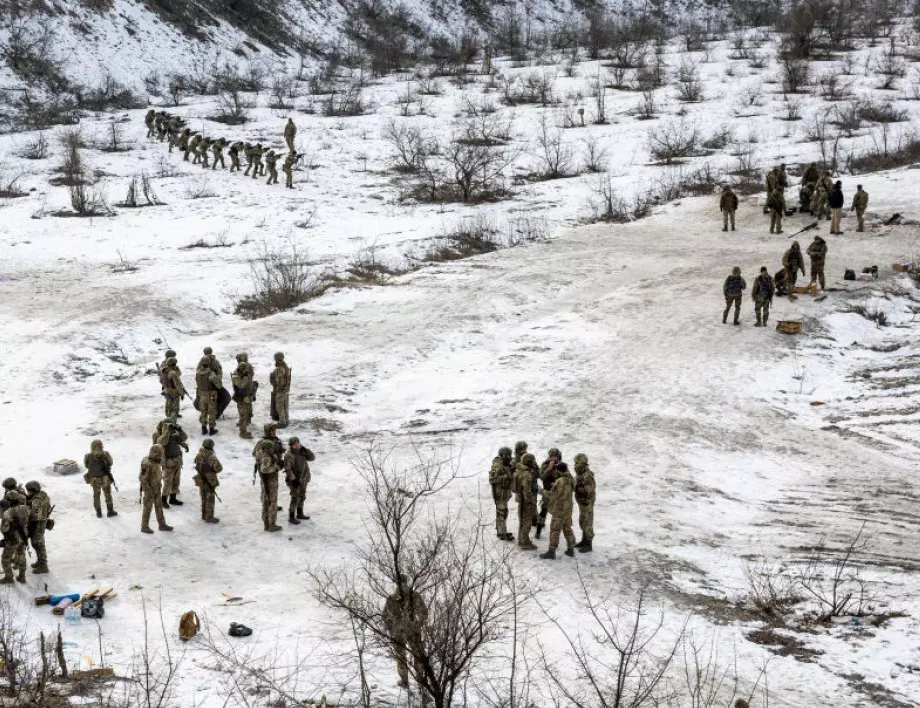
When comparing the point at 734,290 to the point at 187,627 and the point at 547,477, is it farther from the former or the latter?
the point at 187,627

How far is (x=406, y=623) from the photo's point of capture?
7426 millimetres

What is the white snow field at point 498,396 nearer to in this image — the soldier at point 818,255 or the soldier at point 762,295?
the soldier at point 762,295

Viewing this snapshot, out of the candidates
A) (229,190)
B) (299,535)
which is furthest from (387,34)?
(299,535)

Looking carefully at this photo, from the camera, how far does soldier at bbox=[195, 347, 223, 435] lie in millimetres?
→ 16375

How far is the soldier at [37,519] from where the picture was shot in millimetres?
11734

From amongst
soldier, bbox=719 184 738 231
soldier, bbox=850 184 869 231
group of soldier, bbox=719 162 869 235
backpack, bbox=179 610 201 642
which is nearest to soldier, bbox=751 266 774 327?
group of soldier, bbox=719 162 869 235

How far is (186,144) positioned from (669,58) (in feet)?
104

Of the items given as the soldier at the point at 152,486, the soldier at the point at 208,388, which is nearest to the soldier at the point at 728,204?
the soldier at the point at 208,388

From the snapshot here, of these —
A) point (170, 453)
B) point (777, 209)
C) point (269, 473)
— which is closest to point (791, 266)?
point (777, 209)

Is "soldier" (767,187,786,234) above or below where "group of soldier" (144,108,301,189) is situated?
below

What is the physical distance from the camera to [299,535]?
13.4m

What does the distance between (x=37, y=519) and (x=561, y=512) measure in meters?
6.49

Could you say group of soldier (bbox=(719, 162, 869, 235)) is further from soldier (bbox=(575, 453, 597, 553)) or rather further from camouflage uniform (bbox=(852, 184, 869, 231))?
soldier (bbox=(575, 453, 597, 553))

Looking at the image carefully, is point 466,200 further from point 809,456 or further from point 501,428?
point 809,456
